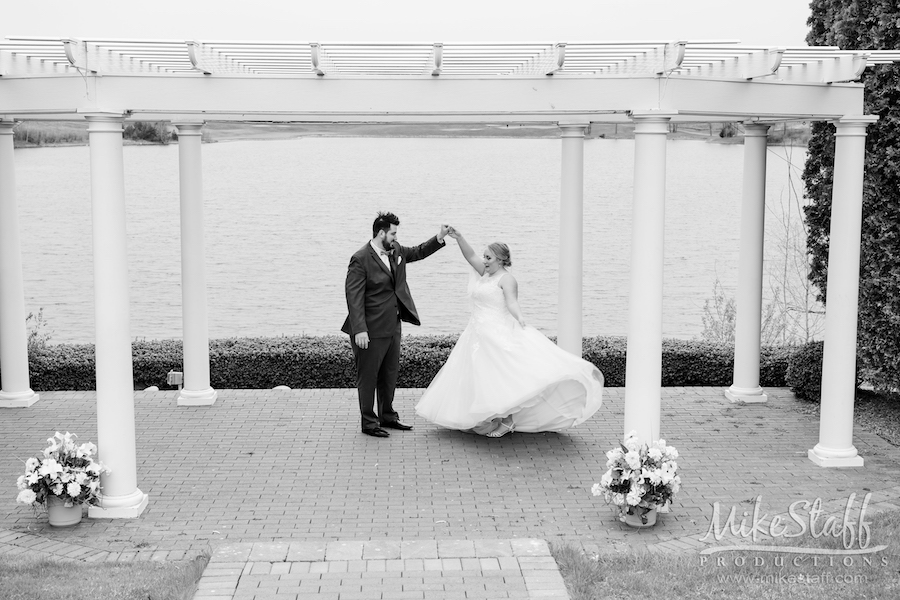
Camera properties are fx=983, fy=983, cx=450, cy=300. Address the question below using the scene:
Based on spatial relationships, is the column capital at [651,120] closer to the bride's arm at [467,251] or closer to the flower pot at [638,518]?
the bride's arm at [467,251]

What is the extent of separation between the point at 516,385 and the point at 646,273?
190 centimetres

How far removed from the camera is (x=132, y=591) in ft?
17.5

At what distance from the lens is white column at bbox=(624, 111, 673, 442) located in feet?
21.8

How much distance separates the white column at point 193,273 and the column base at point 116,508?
3022mm

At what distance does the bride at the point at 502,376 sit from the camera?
826 centimetres

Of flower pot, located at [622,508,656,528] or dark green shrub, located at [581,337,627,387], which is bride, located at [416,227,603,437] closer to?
flower pot, located at [622,508,656,528]

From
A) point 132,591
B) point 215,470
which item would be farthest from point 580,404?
point 132,591

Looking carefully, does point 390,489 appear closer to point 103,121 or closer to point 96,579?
point 96,579

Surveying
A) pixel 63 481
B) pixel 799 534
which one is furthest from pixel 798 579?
pixel 63 481

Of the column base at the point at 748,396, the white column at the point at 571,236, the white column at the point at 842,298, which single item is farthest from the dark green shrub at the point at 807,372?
the white column at the point at 571,236

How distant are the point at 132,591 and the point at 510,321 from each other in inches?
167

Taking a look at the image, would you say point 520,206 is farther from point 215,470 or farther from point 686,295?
point 215,470

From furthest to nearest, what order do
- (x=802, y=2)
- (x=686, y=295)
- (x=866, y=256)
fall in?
(x=802, y=2) → (x=686, y=295) → (x=866, y=256)

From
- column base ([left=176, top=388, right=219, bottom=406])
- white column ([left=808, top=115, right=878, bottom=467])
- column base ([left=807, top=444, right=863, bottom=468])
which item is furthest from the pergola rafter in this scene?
column base ([left=176, top=388, right=219, bottom=406])
